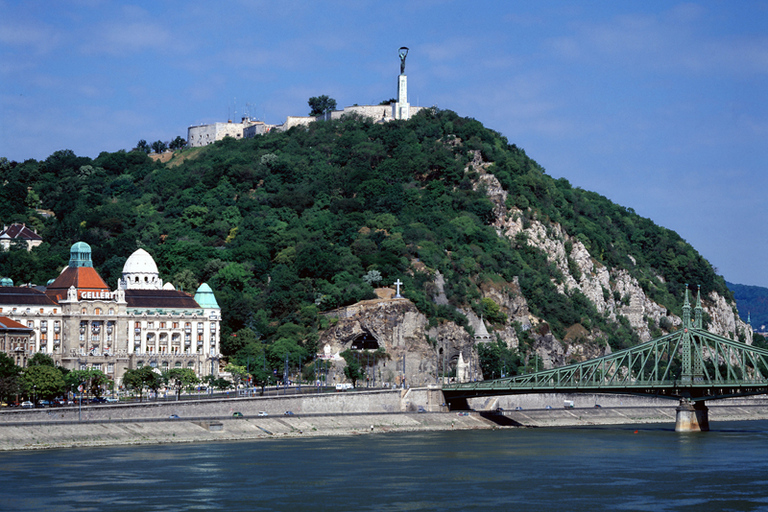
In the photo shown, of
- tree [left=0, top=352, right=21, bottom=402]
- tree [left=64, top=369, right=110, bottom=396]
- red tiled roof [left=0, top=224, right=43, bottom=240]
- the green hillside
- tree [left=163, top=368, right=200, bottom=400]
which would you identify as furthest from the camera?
red tiled roof [left=0, top=224, right=43, bottom=240]

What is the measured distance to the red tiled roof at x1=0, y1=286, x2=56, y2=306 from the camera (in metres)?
132

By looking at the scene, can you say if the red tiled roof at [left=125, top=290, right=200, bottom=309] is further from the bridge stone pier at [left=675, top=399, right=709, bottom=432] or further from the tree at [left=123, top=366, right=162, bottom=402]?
the bridge stone pier at [left=675, top=399, right=709, bottom=432]

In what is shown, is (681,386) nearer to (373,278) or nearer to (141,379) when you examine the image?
(373,278)

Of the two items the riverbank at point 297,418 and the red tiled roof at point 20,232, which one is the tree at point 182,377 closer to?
the riverbank at point 297,418

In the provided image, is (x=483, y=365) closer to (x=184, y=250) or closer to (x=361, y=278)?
(x=361, y=278)

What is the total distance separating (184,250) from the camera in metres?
171

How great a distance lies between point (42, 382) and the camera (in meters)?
105

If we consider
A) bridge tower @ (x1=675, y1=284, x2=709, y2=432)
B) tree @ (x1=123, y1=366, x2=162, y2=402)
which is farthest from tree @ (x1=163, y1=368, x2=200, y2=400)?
bridge tower @ (x1=675, y1=284, x2=709, y2=432)

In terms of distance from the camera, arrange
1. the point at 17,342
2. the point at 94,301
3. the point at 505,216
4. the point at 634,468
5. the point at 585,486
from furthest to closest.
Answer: the point at 505,216, the point at 94,301, the point at 17,342, the point at 634,468, the point at 585,486

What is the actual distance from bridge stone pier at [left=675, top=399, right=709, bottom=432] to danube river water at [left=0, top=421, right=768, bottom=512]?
11.1 meters

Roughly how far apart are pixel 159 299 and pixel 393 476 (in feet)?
236

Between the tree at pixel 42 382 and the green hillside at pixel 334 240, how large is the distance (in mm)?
36093

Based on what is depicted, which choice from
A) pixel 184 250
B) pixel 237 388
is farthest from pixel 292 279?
pixel 237 388

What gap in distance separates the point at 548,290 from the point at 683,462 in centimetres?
8599
